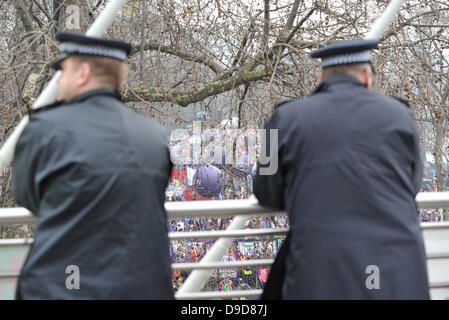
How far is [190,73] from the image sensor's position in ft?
31.4

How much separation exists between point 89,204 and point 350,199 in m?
0.94

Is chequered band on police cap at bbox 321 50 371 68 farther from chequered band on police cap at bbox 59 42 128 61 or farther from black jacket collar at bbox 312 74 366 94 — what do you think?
chequered band on police cap at bbox 59 42 128 61

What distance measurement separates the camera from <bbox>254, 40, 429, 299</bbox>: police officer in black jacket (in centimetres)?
208

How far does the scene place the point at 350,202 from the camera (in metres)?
2.09

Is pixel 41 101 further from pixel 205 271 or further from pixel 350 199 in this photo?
pixel 350 199

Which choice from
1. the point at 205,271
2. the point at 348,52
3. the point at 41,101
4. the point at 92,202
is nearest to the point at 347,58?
the point at 348,52

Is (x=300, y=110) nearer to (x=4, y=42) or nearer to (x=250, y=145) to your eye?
(x=250, y=145)

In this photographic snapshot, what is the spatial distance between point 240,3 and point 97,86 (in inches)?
265

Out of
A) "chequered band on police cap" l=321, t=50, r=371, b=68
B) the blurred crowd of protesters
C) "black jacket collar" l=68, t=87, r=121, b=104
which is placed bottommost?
the blurred crowd of protesters

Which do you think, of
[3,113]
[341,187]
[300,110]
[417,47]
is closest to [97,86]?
[300,110]

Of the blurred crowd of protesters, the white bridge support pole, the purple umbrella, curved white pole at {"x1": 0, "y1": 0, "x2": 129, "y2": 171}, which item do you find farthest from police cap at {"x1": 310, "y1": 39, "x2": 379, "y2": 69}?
the purple umbrella

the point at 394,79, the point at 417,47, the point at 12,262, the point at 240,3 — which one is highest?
the point at 240,3

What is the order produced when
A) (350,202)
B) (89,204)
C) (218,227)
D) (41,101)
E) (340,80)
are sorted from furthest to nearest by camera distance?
(218,227) < (41,101) < (340,80) < (350,202) < (89,204)

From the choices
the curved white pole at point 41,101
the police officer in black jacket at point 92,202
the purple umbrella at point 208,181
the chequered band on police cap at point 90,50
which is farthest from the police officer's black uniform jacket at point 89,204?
the purple umbrella at point 208,181
